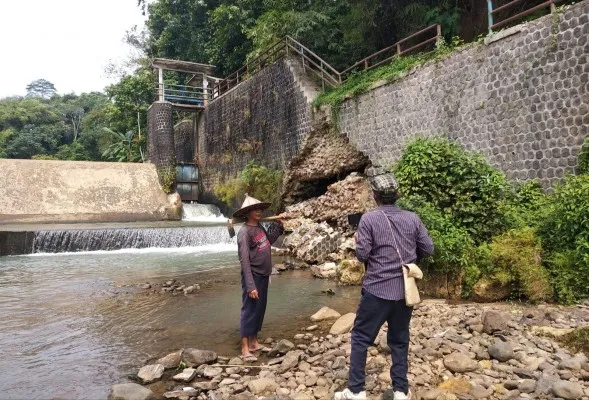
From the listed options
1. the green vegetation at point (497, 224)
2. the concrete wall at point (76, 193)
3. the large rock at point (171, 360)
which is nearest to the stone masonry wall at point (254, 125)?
the concrete wall at point (76, 193)

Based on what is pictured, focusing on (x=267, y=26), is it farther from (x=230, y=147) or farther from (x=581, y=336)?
(x=581, y=336)

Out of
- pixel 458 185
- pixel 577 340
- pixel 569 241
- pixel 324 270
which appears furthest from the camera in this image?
pixel 324 270

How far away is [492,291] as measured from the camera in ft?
19.0

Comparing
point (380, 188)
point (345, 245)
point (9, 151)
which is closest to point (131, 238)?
point (345, 245)

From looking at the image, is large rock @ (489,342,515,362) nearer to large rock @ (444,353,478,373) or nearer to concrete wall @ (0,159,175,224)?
large rock @ (444,353,478,373)

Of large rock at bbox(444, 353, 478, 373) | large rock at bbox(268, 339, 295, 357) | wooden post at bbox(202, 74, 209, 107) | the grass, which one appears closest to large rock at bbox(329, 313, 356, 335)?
large rock at bbox(268, 339, 295, 357)

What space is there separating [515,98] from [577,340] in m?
5.45

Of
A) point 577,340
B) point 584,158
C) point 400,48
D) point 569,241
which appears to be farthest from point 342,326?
point 400,48

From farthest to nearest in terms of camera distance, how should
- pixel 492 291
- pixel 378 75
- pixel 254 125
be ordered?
pixel 254 125 → pixel 378 75 → pixel 492 291

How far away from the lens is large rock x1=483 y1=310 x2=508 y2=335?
4.19m

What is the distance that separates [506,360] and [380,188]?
1946 mm

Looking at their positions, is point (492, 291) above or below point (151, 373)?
above

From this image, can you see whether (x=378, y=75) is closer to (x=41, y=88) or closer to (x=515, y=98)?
(x=515, y=98)

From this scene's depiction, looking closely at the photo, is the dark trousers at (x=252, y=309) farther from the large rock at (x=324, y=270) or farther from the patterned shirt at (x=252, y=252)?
the large rock at (x=324, y=270)
